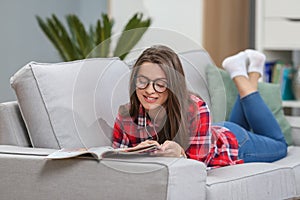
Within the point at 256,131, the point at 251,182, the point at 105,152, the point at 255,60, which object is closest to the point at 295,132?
the point at 256,131

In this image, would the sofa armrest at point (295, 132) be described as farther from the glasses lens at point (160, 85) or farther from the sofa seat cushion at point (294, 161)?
the glasses lens at point (160, 85)

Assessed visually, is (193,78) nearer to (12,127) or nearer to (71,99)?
(71,99)

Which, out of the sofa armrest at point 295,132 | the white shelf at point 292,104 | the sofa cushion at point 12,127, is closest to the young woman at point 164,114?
the sofa cushion at point 12,127

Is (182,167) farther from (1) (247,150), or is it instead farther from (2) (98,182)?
(1) (247,150)

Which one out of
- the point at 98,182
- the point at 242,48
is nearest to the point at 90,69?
the point at 98,182

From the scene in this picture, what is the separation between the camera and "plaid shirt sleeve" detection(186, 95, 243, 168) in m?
2.02

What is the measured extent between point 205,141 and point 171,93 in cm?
23

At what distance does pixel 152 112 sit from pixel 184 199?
263 millimetres

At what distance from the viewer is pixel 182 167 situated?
183cm

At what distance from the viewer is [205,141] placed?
2.08 metres

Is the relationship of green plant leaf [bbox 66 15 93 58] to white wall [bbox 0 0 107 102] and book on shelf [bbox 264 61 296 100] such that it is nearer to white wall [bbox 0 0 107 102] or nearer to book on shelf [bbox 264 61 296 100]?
white wall [bbox 0 0 107 102]

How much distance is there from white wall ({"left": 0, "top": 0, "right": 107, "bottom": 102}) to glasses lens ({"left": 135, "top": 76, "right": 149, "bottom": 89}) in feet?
7.42

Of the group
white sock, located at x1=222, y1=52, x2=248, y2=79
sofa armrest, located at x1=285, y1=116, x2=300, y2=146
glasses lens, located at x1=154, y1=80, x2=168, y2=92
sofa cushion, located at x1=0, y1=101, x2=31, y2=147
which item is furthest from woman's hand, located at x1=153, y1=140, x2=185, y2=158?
sofa armrest, located at x1=285, y1=116, x2=300, y2=146

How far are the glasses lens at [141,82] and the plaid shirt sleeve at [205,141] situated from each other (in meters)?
0.17
